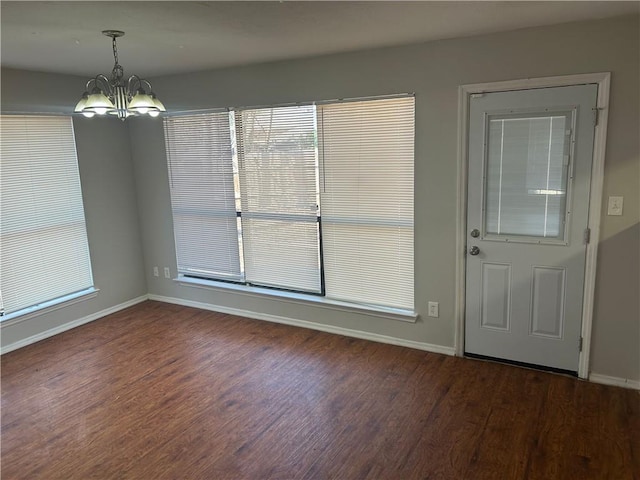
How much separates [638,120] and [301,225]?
2.51 meters

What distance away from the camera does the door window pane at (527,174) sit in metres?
2.98

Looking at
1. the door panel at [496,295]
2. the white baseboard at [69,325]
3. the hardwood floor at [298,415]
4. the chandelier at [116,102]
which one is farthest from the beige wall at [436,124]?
the chandelier at [116,102]

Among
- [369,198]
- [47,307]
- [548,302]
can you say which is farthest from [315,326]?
[47,307]

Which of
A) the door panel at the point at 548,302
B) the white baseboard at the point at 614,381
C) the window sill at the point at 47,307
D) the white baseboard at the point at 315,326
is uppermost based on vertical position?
the door panel at the point at 548,302

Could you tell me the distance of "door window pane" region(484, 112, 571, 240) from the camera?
2979 millimetres

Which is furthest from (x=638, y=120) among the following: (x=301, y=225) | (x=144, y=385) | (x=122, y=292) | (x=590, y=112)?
(x=122, y=292)

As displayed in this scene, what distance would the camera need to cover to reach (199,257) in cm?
477

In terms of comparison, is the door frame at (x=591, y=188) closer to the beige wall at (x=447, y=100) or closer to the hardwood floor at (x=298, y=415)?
the beige wall at (x=447, y=100)

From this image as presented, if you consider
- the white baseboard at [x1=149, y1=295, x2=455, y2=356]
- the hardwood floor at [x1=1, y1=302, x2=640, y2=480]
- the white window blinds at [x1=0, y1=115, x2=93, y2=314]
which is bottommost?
the hardwood floor at [x1=1, y1=302, x2=640, y2=480]

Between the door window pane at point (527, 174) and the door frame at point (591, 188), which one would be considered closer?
the door frame at point (591, 188)

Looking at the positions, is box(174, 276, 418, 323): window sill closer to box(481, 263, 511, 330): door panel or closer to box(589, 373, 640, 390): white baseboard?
box(481, 263, 511, 330): door panel

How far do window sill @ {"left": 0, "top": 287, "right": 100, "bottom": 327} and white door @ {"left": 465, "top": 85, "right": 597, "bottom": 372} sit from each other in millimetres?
3545

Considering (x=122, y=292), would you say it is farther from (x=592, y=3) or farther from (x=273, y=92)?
(x=592, y=3)

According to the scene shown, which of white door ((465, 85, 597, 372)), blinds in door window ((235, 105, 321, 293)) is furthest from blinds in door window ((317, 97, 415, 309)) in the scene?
white door ((465, 85, 597, 372))
